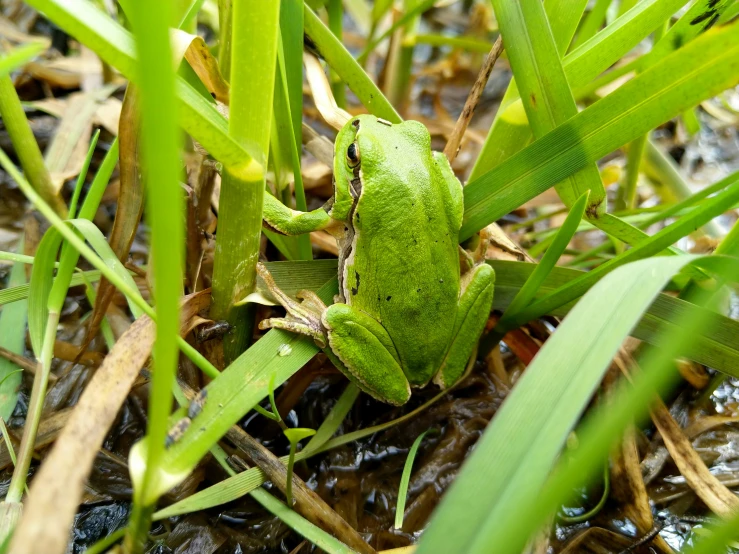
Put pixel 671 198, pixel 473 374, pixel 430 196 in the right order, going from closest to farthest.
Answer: pixel 430 196 < pixel 473 374 < pixel 671 198

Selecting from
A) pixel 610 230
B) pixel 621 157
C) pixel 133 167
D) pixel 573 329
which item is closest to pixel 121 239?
pixel 133 167

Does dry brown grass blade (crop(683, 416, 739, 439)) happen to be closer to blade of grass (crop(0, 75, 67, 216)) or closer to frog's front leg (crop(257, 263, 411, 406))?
frog's front leg (crop(257, 263, 411, 406))

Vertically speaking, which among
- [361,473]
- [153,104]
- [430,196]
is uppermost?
[153,104]

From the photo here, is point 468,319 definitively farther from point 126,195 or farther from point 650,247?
point 126,195

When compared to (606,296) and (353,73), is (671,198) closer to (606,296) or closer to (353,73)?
(353,73)

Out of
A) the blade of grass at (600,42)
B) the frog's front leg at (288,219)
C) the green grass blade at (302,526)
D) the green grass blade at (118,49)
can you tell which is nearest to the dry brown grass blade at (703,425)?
the blade of grass at (600,42)

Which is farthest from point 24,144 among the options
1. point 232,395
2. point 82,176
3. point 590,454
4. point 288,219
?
point 590,454

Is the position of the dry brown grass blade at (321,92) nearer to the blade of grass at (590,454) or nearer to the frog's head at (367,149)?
the frog's head at (367,149)
